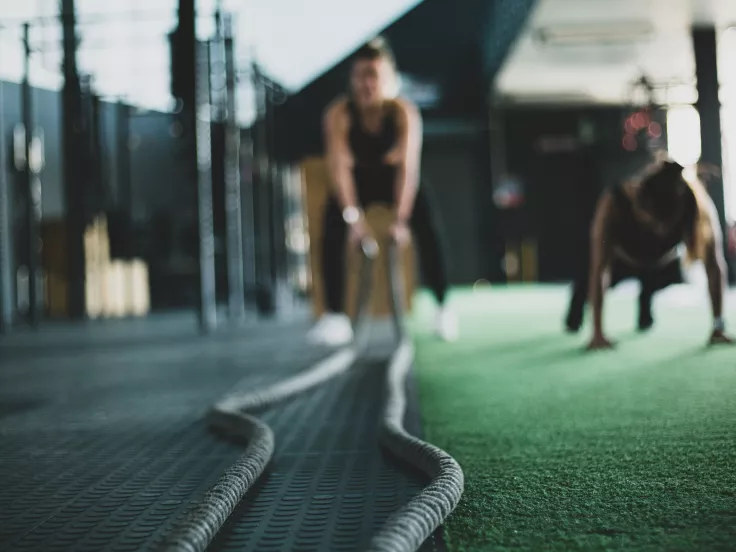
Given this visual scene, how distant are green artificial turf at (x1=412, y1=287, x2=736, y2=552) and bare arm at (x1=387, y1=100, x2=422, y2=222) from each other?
2.69ft

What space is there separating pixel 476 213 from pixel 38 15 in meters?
8.27

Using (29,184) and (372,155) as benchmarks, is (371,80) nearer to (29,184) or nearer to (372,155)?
(372,155)

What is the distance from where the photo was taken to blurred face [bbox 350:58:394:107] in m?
3.47

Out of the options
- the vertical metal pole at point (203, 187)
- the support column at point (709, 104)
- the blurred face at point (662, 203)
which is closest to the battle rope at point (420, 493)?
the blurred face at point (662, 203)

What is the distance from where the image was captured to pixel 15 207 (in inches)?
355

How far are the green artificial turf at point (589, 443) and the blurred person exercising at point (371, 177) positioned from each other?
77cm

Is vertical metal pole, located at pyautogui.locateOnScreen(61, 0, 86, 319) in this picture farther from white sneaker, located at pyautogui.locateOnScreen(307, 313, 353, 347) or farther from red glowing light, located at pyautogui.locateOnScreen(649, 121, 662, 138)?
red glowing light, located at pyautogui.locateOnScreen(649, 121, 662, 138)

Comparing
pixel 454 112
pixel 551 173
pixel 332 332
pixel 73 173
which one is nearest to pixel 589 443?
pixel 332 332

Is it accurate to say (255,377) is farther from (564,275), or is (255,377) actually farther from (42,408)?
(564,275)

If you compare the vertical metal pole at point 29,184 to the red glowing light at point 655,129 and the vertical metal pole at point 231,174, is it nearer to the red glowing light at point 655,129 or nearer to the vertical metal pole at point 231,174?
the vertical metal pole at point 231,174

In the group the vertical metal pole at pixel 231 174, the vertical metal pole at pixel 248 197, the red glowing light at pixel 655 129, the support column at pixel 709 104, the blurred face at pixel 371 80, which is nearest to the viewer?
the blurred face at pixel 371 80

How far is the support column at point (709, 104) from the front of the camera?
23.0 ft

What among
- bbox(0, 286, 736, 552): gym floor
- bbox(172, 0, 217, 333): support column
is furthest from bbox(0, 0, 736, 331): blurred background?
bbox(0, 286, 736, 552): gym floor

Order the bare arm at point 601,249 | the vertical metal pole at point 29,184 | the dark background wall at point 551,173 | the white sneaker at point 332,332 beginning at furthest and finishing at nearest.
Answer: the dark background wall at point 551,173 < the vertical metal pole at point 29,184 < the white sneaker at point 332,332 < the bare arm at point 601,249
